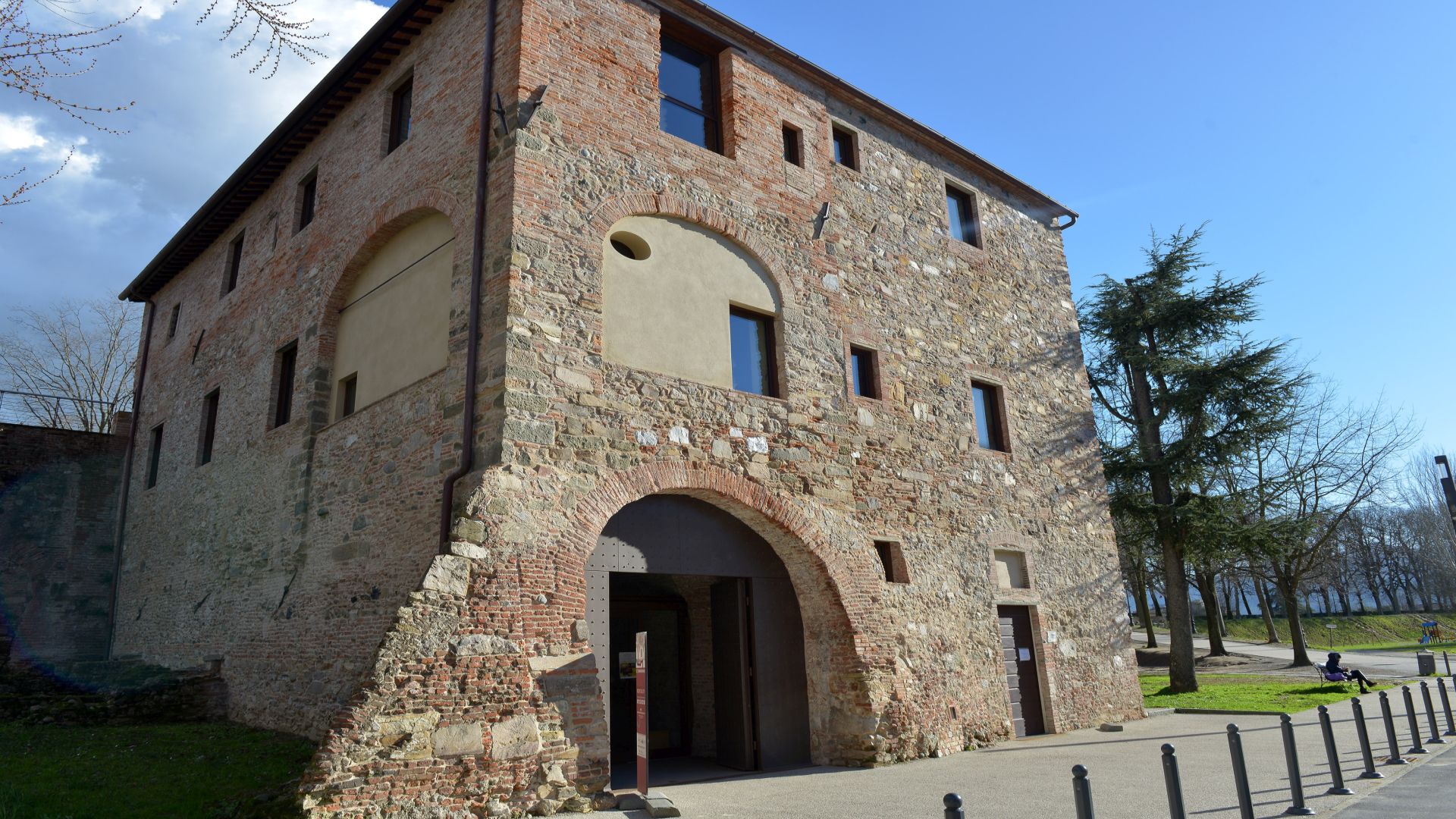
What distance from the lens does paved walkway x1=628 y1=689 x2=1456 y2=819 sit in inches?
255

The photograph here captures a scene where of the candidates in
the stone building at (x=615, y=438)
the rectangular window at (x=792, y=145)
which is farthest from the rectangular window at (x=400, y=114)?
the rectangular window at (x=792, y=145)

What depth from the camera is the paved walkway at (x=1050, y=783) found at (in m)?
6.49

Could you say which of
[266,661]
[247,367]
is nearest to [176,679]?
[266,661]

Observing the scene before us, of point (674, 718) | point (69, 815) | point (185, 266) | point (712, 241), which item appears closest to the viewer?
point (69, 815)

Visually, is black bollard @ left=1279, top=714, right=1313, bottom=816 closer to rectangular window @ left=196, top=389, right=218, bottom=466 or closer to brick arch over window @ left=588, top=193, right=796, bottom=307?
brick arch over window @ left=588, top=193, right=796, bottom=307

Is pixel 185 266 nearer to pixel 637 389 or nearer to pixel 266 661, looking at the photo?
pixel 266 661

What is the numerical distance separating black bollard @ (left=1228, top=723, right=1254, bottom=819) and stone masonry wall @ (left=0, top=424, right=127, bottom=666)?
724 inches

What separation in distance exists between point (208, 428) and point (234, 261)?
3.08 meters

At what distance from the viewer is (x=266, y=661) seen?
10156 millimetres

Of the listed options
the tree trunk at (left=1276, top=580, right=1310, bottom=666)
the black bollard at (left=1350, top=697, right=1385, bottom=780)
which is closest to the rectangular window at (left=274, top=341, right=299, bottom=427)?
the black bollard at (left=1350, top=697, right=1385, bottom=780)

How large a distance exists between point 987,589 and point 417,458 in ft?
25.1

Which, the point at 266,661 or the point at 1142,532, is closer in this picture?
the point at 266,661

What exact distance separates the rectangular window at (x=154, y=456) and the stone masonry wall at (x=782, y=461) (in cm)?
1228

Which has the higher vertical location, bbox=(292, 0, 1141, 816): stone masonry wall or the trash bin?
bbox=(292, 0, 1141, 816): stone masonry wall
